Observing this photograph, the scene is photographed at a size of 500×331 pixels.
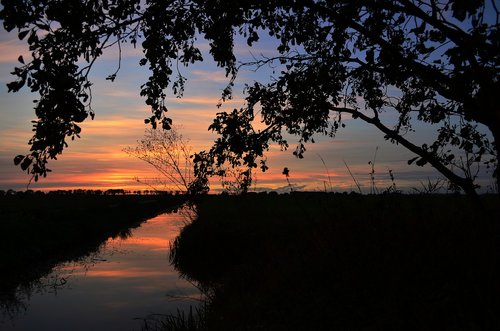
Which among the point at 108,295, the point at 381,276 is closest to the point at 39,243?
the point at 108,295

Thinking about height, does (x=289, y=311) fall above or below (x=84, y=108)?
below

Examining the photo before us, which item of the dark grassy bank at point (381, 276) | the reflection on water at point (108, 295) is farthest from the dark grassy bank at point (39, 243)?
the dark grassy bank at point (381, 276)

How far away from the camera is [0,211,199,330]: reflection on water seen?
39.3ft

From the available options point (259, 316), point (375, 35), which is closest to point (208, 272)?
point (259, 316)

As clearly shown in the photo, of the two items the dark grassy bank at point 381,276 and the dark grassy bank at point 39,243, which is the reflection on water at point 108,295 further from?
the dark grassy bank at point 381,276

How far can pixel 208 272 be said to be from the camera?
16.2m

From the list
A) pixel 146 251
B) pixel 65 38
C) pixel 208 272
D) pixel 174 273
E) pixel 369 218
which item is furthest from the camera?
pixel 146 251

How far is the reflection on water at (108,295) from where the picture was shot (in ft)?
39.3

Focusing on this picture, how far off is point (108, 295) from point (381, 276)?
35.0ft

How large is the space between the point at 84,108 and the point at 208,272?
456 inches

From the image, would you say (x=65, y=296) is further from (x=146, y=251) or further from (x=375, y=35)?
(x=375, y=35)

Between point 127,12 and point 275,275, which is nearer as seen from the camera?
point 127,12

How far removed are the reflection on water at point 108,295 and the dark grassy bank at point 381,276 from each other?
3.65 meters

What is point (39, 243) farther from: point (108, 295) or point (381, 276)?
Answer: point (381, 276)
